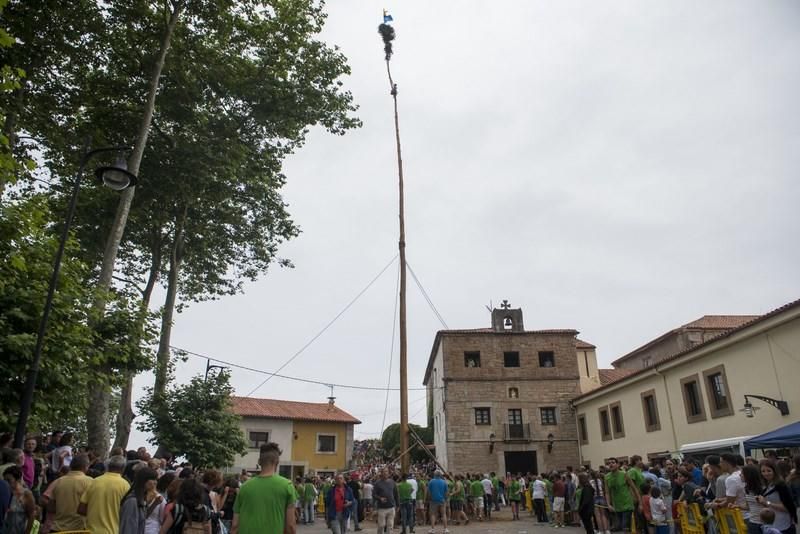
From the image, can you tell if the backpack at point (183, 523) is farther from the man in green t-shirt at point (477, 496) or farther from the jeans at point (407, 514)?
the man in green t-shirt at point (477, 496)

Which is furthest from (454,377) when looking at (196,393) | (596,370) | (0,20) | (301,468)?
(0,20)

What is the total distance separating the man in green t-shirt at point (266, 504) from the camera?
14.1ft

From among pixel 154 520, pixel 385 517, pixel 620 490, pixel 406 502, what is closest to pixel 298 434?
pixel 406 502

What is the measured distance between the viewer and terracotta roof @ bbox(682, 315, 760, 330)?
3459cm

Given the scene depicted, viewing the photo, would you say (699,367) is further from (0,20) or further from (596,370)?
(0,20)

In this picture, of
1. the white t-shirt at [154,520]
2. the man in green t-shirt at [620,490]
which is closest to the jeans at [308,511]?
the man in green t-shirt at [620,490]

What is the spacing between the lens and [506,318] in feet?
116

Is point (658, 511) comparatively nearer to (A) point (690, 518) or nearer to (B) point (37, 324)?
(A) point (690, 518)

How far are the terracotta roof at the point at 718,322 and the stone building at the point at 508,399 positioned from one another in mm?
9553

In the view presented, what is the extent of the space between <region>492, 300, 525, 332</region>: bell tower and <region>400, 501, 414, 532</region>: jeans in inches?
842

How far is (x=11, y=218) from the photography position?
7645 millimetres

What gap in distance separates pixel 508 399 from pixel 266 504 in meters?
28.5

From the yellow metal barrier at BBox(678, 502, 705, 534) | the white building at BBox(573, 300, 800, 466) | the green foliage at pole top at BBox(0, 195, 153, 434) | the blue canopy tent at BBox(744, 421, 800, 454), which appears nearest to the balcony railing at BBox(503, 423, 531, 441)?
the white building at BBox(573, 300, 800, 466)

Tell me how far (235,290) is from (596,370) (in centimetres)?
2632
